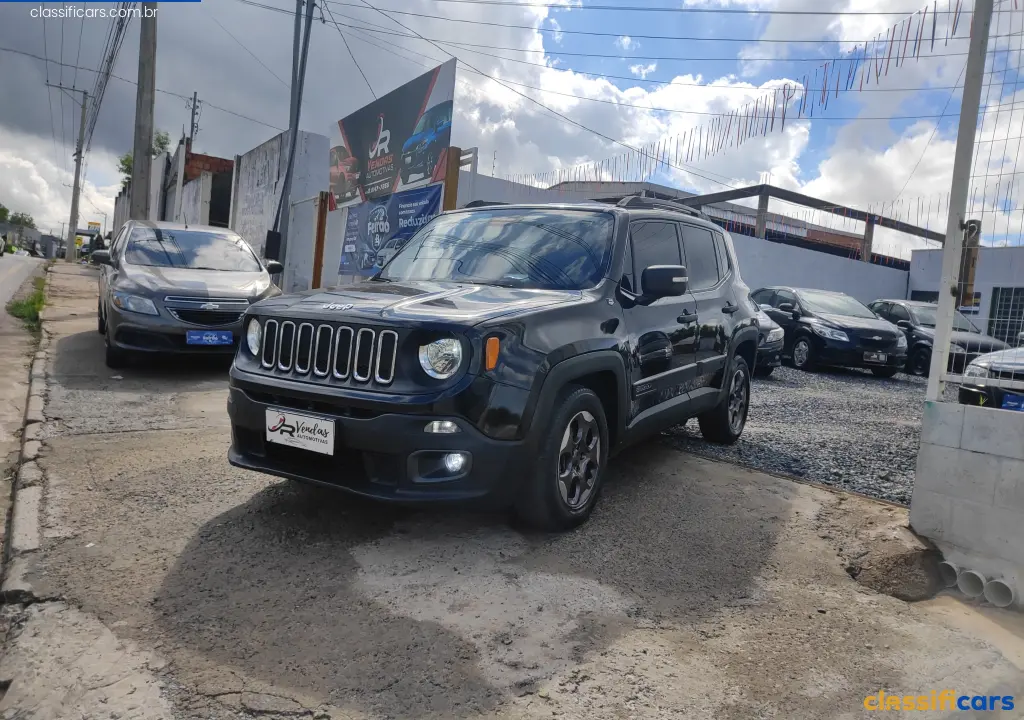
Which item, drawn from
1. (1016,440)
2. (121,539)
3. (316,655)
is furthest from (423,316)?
(1016,440)

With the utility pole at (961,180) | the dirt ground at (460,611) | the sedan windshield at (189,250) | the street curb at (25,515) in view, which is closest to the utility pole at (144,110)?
the sedan windshield at (189,250)

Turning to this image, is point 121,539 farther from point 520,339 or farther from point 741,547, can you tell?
point 741,547

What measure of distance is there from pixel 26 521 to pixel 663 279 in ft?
11.3

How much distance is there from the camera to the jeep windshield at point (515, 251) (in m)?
4.09

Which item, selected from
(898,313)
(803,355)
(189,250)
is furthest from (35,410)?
(898,313)

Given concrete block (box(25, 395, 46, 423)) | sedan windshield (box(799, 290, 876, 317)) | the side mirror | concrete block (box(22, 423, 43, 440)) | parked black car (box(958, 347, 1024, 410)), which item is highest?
sedan windshield (box(799, 290, 876, 317))

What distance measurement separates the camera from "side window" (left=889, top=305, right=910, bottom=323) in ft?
45.7

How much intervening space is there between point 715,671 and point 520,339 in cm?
153

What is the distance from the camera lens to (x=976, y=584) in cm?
346

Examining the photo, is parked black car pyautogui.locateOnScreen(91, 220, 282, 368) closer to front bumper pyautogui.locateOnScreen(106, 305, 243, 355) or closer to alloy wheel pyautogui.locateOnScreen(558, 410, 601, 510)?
front bumper pyautogui.locateOnScreen(106, 305, 243, 355)

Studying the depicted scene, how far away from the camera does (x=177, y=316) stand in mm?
7242

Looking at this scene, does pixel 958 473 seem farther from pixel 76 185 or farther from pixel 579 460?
pixel 76 185

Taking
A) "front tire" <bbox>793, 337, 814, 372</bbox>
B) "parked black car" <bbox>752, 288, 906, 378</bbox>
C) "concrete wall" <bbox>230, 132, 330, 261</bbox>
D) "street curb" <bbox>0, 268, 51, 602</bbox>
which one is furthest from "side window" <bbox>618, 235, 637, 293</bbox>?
"concrete wall" <bbox>230, 132, 330, 261</bbox>

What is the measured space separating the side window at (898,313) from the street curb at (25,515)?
13833 mm
